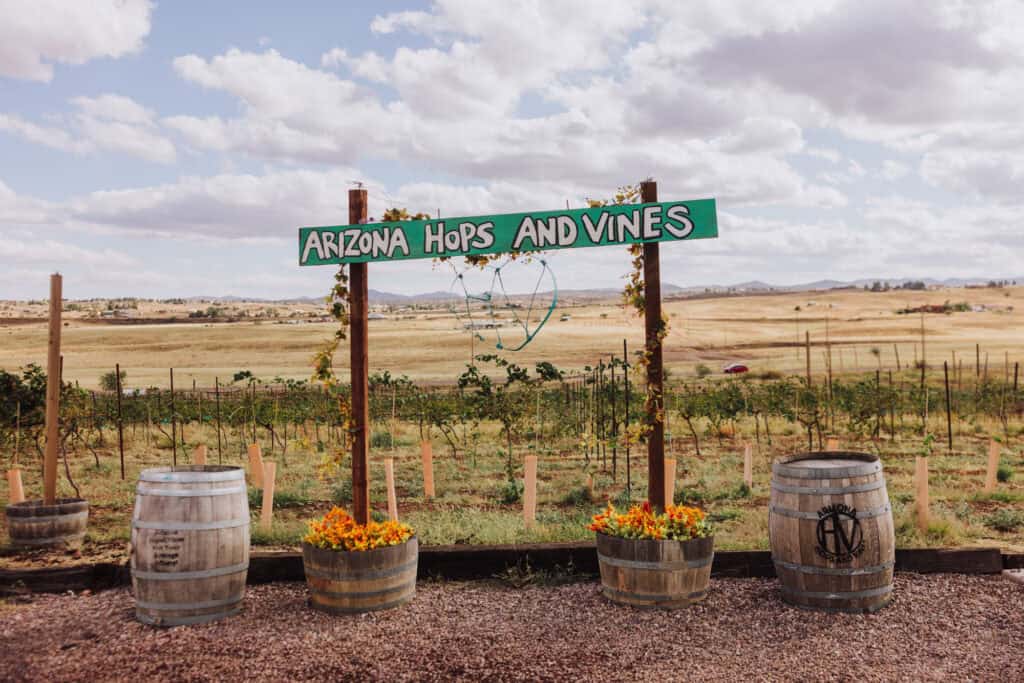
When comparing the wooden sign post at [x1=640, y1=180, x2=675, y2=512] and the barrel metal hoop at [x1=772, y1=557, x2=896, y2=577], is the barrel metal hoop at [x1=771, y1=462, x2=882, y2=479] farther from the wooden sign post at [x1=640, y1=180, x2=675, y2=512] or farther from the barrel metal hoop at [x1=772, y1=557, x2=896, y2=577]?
the wooden sign post at [x1=640, y1=180, x2=675, y2=512]

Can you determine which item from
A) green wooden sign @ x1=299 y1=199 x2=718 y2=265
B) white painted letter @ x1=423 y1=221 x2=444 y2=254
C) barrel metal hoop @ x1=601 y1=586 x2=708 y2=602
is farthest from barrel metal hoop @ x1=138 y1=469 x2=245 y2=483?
barrel metal hoop @ x1=601 y1=586 x2=708 y2=602

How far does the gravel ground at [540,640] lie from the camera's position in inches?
188

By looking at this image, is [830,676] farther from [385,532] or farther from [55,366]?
[55,366]

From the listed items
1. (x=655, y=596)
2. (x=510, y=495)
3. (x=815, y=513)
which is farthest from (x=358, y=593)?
(x=510, y=495)

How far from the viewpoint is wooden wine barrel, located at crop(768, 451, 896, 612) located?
18.6 ft

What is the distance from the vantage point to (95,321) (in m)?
86.8

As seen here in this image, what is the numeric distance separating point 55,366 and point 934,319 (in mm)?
86394

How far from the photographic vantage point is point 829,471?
574cm

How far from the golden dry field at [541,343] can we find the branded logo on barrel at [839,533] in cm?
3621

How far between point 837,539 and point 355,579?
3119 mm

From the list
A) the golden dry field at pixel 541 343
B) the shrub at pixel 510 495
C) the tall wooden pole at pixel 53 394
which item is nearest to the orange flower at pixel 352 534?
the tall wooden pole at pixel 53 394

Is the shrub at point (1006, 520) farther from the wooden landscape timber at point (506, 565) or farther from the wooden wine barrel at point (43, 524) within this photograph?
the wooden wine barrel at point (43, 524)

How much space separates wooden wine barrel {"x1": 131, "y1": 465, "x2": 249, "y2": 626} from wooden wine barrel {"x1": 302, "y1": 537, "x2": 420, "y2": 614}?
1.73 ft

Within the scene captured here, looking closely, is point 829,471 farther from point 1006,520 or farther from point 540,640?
point 1006,520
